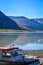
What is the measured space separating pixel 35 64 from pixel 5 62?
2.32m

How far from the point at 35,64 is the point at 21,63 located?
1.33 meters

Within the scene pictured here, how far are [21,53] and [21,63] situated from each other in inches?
62.0

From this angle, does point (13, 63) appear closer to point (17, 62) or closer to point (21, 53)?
point (17, 62)

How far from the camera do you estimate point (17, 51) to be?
Result: 19.2 metres

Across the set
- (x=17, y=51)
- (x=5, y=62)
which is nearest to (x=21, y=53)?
(x=17, y=51)

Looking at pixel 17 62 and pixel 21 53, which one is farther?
pixel 21 53

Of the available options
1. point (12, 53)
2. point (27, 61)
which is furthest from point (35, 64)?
point (12, 53)

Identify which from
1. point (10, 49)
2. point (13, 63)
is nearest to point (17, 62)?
point (13, 63)

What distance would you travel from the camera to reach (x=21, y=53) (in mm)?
19453

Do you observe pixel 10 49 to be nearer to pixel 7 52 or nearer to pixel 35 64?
pixel 7 52

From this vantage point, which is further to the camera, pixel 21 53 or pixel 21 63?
pixel 21 53

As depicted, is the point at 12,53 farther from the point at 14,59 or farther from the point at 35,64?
the point at 35,64

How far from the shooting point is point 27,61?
18.5 metres

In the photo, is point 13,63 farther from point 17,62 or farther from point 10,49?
point 10,49
